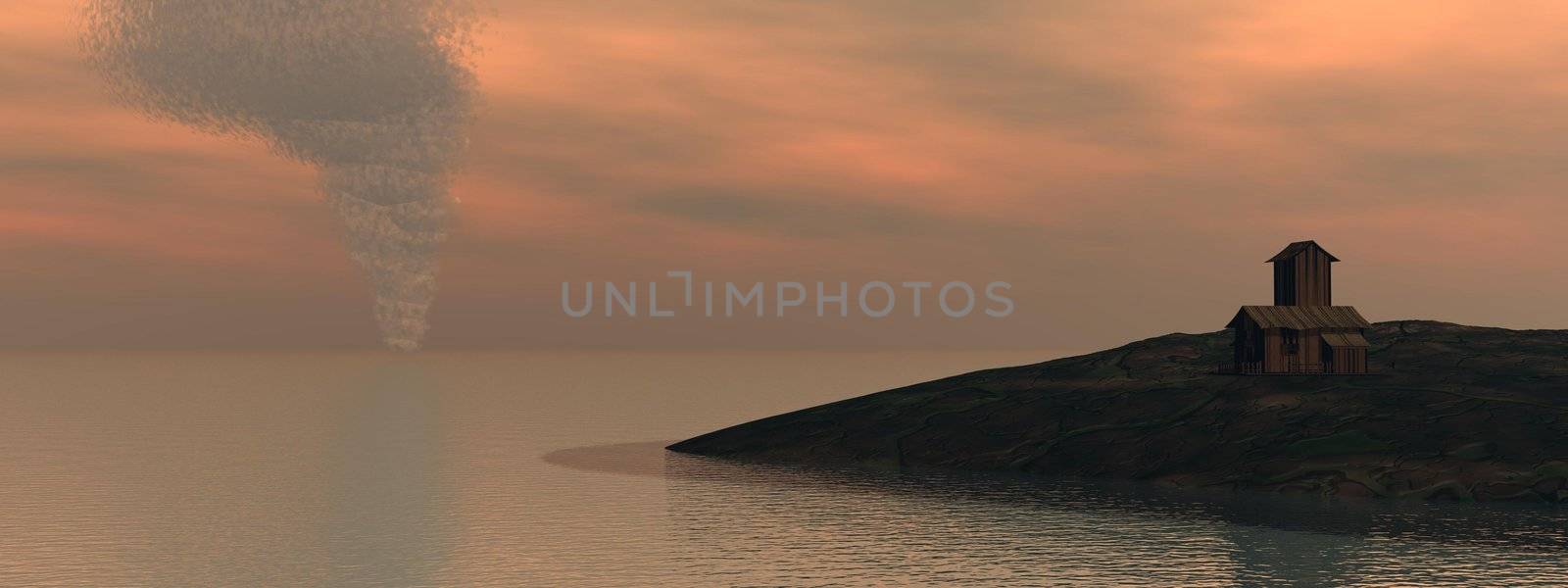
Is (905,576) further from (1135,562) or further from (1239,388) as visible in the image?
(1239,388)

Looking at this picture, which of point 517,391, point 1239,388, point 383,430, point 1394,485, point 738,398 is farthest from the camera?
point 517,391

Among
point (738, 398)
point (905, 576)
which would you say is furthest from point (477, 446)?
point (738, 398)

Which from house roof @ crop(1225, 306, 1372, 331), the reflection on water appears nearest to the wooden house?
house roof @ crop(1225, 306, 1372, 331)

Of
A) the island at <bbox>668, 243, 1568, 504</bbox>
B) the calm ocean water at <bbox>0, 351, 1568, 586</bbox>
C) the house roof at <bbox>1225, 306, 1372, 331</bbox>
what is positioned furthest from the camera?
the house roof at <bbox>1225, 306, 1372, 331</bbox>

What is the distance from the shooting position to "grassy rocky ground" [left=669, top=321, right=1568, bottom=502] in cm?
5453

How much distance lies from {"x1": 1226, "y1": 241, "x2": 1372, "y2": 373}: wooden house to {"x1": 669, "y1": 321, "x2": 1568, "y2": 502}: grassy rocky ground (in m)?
0.72

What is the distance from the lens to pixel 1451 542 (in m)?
42.1

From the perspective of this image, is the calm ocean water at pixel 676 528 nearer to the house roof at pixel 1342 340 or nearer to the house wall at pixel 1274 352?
the house wall at pixel 1274 352

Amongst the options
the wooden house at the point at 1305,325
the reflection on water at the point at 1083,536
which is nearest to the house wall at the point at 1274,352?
the wooden house at the point at 1305,325

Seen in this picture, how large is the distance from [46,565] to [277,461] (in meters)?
38.2

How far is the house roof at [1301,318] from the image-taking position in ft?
215

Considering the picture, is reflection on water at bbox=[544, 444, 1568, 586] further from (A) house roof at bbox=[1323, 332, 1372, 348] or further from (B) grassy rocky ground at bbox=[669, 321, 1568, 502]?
(A) house roof at bbox=[1323, 332, 1372, 348]

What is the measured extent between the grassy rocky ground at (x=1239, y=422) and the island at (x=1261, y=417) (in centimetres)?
10

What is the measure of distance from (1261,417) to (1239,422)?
0.89 m
